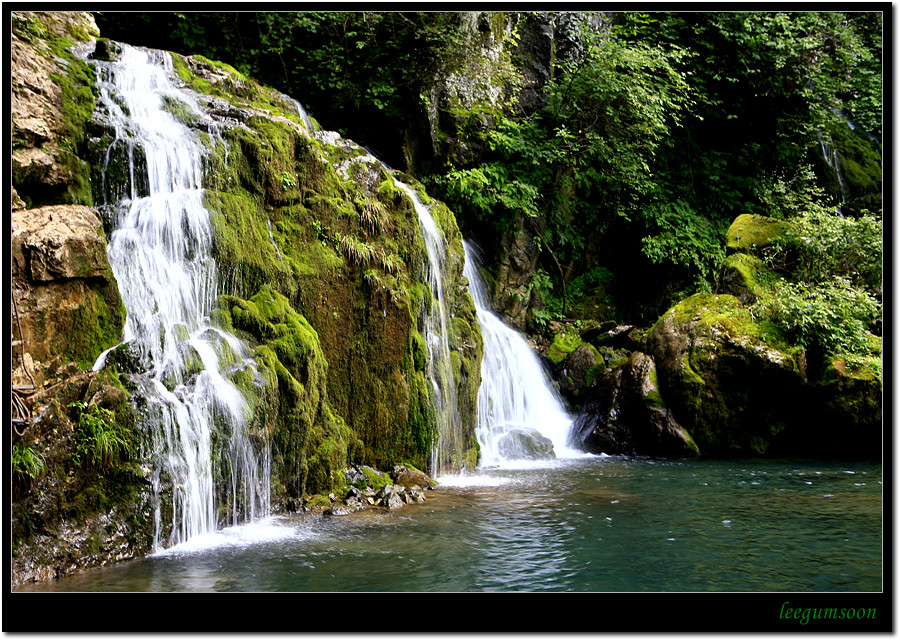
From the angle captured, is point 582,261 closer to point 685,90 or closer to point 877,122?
point 685,90

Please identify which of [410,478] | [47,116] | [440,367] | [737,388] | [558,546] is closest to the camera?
[558,546]

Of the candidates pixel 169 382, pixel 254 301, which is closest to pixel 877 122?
pixel 254 301

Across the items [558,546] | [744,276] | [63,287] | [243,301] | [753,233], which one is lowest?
[558,546]

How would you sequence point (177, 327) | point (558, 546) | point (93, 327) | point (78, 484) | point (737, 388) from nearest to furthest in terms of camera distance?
point (78, 484)
point (558, 546)
point (93, 327)
point (177, 327)
point (737, 388)

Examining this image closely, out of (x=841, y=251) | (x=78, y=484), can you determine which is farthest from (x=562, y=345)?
(x=78, y=484)

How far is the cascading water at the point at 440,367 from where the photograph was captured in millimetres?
10180

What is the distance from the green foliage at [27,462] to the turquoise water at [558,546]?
0.86 metres

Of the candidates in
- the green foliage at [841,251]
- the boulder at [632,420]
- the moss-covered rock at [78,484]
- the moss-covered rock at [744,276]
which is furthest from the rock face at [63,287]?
the green foliage at [841,251]

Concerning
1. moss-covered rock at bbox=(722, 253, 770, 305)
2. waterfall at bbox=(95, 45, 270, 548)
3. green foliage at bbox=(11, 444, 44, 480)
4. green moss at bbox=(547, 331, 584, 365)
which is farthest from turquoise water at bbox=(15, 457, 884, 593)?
green moss at bbox=(547, 331, 584, 365)

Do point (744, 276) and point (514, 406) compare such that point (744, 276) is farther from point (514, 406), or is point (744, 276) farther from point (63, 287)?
point (63, 287)

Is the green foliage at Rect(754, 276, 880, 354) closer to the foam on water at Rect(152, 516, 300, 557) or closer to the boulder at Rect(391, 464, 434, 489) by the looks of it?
the boulder at Rect(391, 464, 434, 489)

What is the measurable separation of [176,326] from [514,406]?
25.7ft

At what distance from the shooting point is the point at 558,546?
20.8 feet

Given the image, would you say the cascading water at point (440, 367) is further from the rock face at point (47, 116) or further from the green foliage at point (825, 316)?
the green foliage at point (825, 316)
